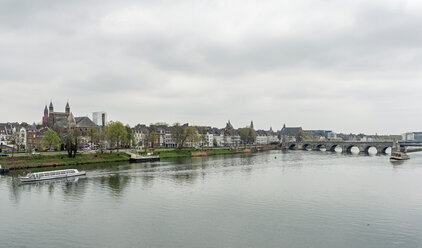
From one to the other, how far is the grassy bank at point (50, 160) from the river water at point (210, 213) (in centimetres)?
1934

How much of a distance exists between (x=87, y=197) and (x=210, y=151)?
349 ft

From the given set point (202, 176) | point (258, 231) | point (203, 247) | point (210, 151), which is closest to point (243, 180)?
point (202, 176)

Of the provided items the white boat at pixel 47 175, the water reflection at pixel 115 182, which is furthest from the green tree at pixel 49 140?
the water reflection at pixel 115 182

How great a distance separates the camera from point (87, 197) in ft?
164

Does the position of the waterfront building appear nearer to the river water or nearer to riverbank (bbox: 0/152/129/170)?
riverbank (bbox: 0/152/129/170)

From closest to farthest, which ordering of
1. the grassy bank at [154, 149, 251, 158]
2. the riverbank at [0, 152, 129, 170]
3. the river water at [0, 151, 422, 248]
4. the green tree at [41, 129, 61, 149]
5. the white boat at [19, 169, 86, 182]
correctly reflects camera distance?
the river water at [0, 151, 422, 248] < the white boat at [19, 169, 86, 182] < the riverbank at [0, 152, 129, 170] < the green tree at [41, 129, 61, 149] < the grassy bank at [154, 149, 251, 158]

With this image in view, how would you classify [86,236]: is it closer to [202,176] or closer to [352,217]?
[352,217]

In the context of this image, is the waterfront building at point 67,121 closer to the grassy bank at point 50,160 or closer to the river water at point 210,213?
the grassy bank at point 50,160

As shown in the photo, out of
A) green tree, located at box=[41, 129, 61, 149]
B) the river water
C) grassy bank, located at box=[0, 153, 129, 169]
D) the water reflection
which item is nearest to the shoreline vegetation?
grassy bank, located at box=[0, 153, 129, 169]

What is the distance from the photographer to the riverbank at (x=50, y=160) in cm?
8256

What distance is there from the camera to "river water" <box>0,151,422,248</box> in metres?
31.1

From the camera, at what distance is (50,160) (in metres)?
90.2

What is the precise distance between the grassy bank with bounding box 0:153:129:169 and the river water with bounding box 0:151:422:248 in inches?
761

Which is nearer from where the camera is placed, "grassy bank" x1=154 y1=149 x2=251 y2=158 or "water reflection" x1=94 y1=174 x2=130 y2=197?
"water reflection" x1=94 y1=174 x2=130 y2=197
